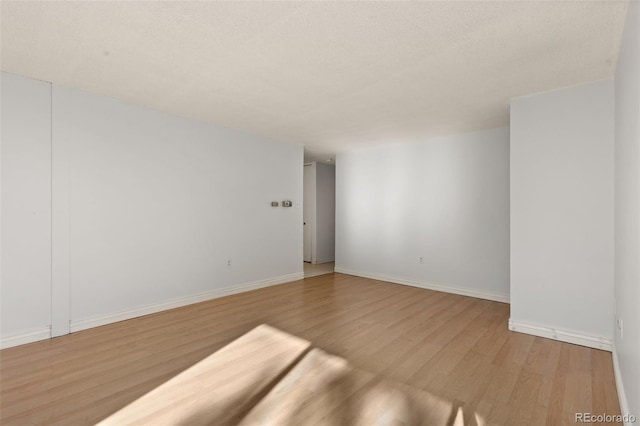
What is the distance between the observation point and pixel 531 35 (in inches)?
91.3

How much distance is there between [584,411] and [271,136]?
17.2ft

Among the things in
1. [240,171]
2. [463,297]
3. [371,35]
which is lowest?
[463,297]

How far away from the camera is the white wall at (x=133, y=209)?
3227 millimetres

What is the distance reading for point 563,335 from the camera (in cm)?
321

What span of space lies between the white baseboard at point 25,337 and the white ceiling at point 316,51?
2671mm

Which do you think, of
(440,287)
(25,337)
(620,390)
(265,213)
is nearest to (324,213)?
(265,213)

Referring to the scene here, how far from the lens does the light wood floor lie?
6.94ft

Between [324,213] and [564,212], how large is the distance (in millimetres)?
5530

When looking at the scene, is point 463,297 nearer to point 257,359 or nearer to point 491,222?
point 491,222

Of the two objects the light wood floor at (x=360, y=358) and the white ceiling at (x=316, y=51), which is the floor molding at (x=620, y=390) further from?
the white ceiling at (x=316, y=51)

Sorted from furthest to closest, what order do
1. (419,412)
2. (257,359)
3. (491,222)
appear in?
(491,222)
(257,359)
(419,412)

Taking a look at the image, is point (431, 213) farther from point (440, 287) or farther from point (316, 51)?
point (316, 51)

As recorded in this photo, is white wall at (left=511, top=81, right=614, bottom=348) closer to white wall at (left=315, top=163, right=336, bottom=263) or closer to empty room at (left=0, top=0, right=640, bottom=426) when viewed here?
empty room at (left=0, top=0, right=640, bottom=426)

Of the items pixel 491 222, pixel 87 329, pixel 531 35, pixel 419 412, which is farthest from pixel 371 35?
pixel 87 329
